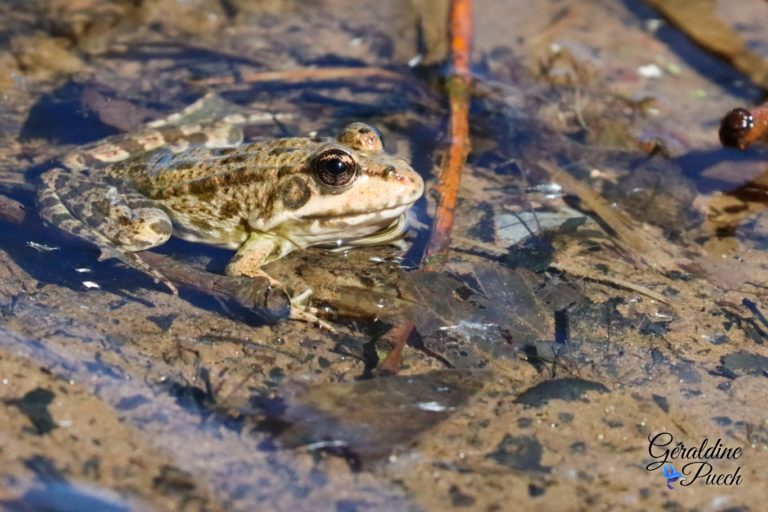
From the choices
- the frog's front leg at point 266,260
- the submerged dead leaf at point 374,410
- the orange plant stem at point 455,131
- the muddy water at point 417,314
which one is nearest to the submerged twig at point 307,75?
the muddy water at point 417,314

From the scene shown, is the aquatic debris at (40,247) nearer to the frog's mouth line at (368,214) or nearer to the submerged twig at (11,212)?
the submerged twig at (11,212)

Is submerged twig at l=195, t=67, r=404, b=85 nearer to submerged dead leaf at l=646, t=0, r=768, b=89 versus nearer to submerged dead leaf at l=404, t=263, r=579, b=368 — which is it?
submerged dead leaf at l=404, t=263, r=579, b=368

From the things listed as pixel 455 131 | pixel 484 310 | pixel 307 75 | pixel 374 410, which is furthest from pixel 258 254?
pixel 307 75

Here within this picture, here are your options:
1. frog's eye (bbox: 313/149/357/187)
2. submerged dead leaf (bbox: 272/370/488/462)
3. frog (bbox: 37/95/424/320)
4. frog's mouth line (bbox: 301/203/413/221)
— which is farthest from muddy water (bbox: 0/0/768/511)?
frog's eye (bbox: 313/149/357/187)

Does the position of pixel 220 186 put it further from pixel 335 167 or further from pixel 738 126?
pixel 738 126

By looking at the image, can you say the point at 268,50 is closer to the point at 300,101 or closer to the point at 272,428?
the point at 300,101

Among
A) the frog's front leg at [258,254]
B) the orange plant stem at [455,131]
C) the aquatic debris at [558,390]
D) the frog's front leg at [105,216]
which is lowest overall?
the aquatic debris at [558,390]

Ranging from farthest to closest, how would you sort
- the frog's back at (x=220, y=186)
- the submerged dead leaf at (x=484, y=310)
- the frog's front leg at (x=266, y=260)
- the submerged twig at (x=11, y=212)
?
the frog's back at (x=220, y=186)
the submerged twig at (x=11, y=212)
the frog's front leg at (x=266, y=260)
the submerged dead leaf at (x=484, y=310)

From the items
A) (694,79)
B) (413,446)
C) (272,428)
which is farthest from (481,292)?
(694,79)

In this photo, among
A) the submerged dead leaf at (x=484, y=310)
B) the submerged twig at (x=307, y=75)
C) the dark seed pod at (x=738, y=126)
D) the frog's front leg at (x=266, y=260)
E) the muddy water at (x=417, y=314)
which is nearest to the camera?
the muddy water at (x=417, y=314)
